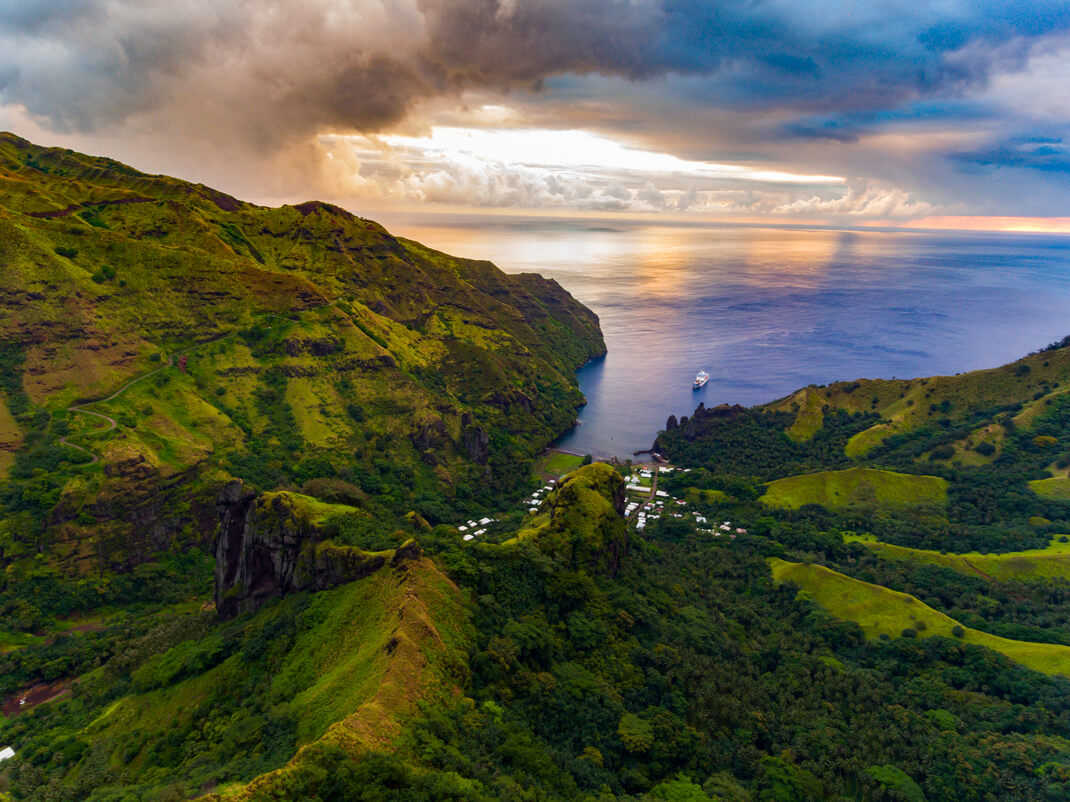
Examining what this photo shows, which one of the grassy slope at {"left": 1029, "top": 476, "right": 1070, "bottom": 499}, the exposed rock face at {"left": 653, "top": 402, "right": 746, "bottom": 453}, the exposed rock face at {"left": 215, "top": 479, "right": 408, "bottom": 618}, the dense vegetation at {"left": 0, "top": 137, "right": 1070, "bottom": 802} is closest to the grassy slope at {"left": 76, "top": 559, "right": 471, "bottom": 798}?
the dense vegetation at {"left": 0, "top": 137, "right": 1070, "bottom": 802}

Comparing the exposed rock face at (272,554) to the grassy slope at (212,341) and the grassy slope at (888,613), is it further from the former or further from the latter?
the grassy slope at (888,613)

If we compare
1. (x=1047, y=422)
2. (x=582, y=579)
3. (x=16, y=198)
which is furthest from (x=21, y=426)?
(x=1047, y=422)

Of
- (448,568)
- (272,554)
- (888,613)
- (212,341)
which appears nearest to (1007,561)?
(888,613)

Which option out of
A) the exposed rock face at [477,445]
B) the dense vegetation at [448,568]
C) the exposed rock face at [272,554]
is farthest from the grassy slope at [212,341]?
the exposed rock face at [272,554]

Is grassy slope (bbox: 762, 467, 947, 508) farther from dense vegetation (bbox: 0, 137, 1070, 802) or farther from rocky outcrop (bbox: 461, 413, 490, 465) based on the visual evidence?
rocky outcrop (bbox: 461, 413, 490, 465)

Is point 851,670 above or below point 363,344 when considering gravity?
below

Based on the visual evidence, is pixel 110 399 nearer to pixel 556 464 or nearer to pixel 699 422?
pixel 556 464

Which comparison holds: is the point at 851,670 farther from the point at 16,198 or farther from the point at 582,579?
the point at 16,198
